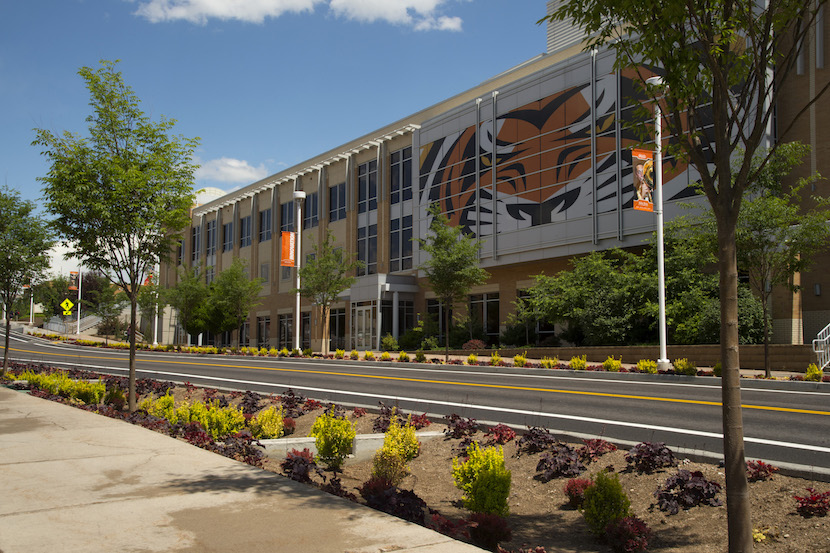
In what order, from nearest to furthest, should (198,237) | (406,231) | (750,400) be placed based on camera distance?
(750,400) < (406,231) < (198,237)

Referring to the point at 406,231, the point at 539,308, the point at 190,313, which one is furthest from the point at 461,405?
the point at 190,313

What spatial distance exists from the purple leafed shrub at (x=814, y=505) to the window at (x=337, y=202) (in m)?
44.7

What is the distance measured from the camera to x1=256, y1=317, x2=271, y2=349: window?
57438 millimetres

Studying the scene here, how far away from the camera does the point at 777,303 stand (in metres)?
25.1

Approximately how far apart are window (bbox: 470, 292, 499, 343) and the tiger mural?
13.0ft

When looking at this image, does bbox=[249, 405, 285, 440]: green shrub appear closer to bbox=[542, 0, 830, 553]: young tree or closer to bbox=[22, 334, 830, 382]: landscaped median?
bbox=[542, 0, 830, 553]: young tree

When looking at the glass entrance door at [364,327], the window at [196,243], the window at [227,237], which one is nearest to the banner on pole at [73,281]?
the window at [196,243]

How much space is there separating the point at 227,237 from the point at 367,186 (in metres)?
24.5

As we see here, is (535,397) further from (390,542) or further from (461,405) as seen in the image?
(390,542)

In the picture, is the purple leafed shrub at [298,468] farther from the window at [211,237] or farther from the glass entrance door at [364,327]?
the window at [211,237]

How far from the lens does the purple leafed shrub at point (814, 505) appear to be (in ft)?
18.9

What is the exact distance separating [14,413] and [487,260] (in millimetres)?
27566

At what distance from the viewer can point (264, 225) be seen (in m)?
59.6

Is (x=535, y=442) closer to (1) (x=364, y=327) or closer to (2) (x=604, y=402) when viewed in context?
(2) (x=604, y=402)
